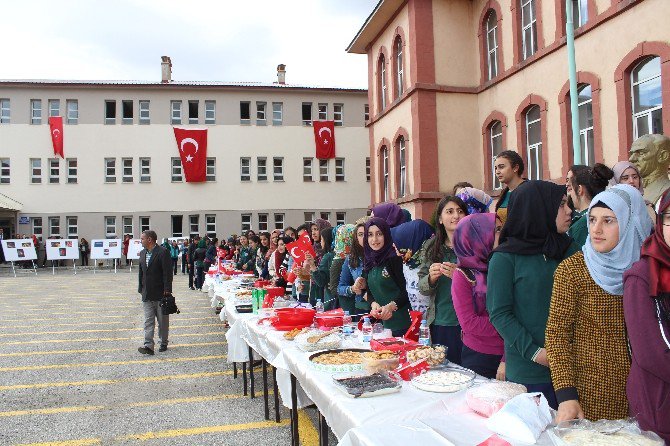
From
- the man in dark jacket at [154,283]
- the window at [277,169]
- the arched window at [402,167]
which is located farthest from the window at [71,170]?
the man in dark jacket at [154,283]

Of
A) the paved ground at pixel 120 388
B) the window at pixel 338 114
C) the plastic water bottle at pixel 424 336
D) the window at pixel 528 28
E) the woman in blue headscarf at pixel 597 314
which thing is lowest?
the paved ground at pixel 120 388

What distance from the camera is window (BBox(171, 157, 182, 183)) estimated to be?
119 feet

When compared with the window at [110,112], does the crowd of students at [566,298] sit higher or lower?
lower

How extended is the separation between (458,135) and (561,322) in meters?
15.5

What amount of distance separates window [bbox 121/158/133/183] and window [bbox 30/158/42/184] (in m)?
5.37

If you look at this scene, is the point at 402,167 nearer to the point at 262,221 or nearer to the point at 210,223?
the point at 262,221

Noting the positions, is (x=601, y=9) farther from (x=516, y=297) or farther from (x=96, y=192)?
(x=96, y=192)

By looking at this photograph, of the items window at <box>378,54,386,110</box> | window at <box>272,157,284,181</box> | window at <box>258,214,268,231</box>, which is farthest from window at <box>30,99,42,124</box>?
window at <box>378,54,386,110</box>

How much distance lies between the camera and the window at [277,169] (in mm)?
37344

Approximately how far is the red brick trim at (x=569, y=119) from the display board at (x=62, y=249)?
27061 millimetres

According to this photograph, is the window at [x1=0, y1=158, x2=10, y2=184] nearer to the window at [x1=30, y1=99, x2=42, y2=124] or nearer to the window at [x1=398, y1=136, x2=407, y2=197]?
the window at [x1=30, y1=99, x2=42, y2=124]

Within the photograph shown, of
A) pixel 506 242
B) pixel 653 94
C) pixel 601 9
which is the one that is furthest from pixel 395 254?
pixel 601 9

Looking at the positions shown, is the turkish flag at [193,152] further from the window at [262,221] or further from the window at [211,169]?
the window at [262,221]

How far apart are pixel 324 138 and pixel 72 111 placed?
17.0 metres
